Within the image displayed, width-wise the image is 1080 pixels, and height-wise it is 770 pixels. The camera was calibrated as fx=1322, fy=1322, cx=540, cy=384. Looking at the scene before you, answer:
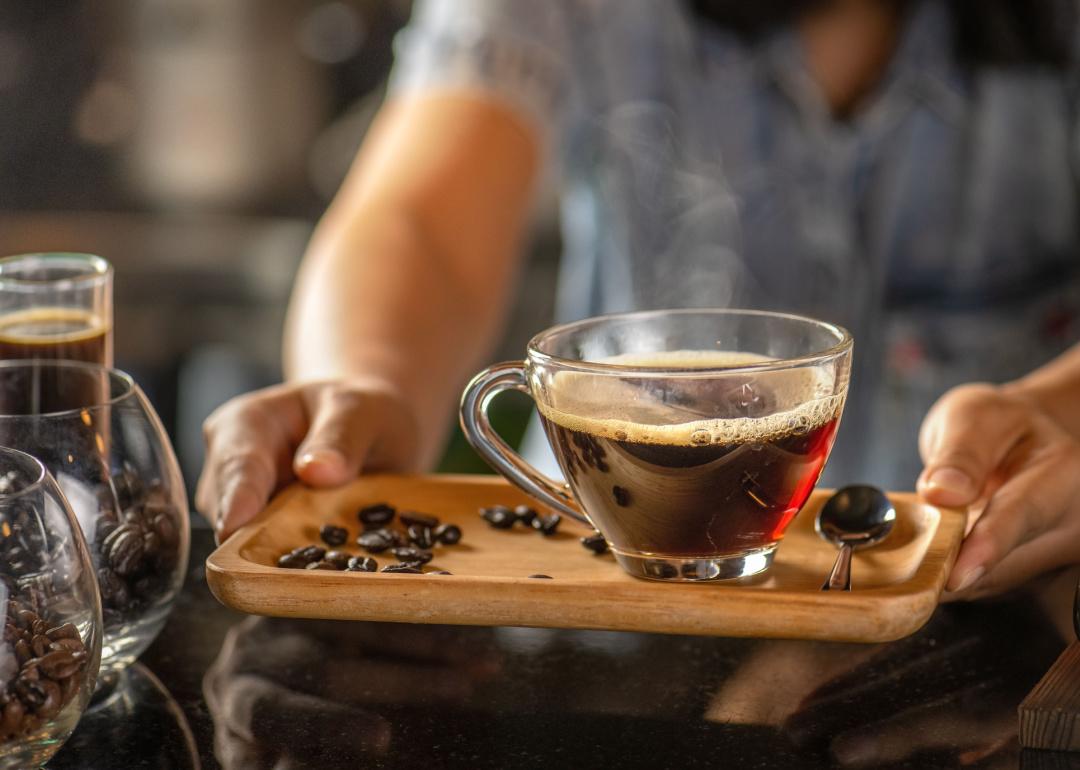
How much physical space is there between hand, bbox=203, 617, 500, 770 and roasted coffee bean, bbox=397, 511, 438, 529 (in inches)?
3.1

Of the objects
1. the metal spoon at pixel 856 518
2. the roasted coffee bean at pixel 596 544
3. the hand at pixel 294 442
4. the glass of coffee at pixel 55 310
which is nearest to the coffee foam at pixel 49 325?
the glass of coffee at pixel 55 310

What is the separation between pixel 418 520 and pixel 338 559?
0.33 ft

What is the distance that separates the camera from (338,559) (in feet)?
3.14

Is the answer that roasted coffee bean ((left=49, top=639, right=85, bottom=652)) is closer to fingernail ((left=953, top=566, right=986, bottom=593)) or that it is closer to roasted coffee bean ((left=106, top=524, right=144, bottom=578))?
roasted coffee bean ((left=106, top=524, right=144, bottom=578))

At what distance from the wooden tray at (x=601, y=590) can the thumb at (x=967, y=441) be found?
0.07 feet

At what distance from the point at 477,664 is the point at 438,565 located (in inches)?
3.1

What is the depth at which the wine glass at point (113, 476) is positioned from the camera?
0.86 metres

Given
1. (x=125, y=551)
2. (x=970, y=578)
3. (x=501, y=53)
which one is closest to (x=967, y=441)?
(x=970, y=578)

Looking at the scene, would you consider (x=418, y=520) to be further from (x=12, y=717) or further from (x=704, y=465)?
(x=12, y=717)

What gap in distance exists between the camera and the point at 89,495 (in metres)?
0.87

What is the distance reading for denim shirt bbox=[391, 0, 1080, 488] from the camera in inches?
72.9

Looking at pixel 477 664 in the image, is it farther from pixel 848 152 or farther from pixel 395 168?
pixel 848 152

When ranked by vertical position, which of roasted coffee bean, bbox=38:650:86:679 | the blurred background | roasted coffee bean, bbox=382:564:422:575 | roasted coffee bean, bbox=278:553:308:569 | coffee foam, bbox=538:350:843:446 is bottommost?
the blurred background

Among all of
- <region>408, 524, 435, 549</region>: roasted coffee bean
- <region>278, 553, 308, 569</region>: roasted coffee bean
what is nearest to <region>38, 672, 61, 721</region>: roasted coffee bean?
<region>278, 553, 308, 569</region>: roasted coffee bean
